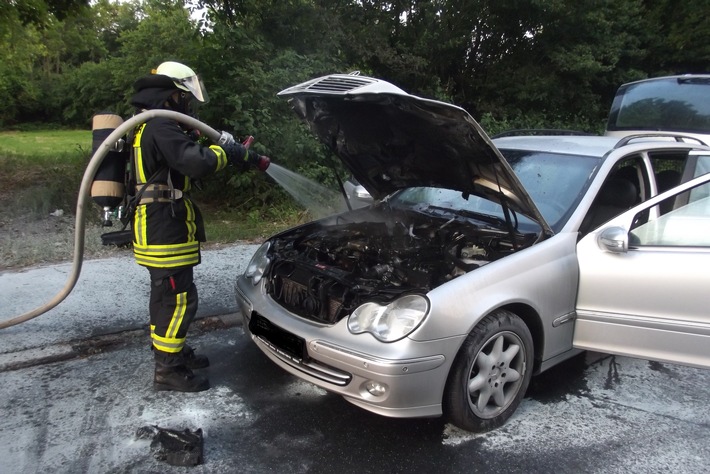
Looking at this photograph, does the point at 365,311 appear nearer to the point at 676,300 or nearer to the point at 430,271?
the point at 430,271

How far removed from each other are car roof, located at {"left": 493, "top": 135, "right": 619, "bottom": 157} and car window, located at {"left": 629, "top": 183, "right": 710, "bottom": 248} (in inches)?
24.2

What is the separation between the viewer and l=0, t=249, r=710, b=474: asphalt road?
274cm

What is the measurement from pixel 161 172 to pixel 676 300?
3058 millimetres

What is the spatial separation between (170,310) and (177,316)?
0.19 feet

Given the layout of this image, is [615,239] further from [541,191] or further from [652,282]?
[541,191]

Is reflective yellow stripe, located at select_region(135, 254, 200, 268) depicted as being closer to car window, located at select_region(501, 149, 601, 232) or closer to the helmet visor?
the helmet visor

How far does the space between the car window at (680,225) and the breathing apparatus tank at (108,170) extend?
120 inches

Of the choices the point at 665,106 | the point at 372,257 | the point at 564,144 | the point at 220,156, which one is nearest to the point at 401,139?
the point at 372,257

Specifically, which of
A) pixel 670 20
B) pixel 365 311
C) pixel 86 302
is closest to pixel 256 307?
pixel 365 311

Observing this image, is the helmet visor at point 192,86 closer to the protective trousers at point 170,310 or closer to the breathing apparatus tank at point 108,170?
the breathing apparatus tank at point 108,170

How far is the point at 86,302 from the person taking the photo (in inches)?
184

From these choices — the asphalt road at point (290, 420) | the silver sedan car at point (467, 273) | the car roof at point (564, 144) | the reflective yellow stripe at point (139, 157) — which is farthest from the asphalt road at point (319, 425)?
the car roof at point (564, 144)

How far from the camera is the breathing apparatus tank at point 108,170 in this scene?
10.4ft

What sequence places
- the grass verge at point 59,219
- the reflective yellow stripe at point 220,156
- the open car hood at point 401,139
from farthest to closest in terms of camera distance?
the grass verge at point 59,219
the reflective yellow stripe at point 220,156
the open car hood at point 401,139
